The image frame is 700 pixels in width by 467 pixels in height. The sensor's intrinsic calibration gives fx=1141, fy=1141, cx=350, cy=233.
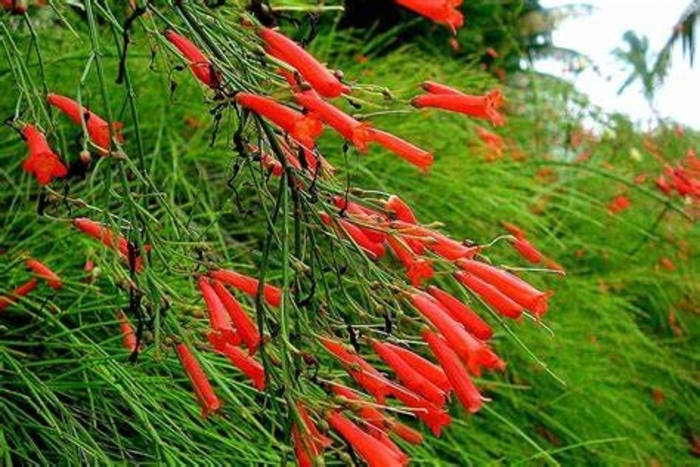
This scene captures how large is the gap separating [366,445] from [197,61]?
0.47 meters

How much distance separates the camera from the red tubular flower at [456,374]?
4.17 ft

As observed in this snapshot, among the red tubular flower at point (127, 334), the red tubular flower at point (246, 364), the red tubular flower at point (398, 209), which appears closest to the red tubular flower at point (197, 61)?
the red tubular flower at point (398, 209)

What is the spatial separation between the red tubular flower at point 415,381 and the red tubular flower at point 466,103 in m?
0.30

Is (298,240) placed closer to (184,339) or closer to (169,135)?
(184,339)

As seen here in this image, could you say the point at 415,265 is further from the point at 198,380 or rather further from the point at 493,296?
the point at 198,380

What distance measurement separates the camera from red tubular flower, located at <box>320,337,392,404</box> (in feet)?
4.26

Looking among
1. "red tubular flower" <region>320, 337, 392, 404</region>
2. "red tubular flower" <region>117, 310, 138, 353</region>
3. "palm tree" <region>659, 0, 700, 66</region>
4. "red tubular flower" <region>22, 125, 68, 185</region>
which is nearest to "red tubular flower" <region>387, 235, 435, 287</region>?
"red tubular flower" <region>320, 337, 392, 404</region>

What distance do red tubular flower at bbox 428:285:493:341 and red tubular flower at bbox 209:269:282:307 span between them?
197mm

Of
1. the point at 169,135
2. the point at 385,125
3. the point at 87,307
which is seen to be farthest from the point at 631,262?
the point at 87,307

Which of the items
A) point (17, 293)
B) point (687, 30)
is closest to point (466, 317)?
point (17, 293)

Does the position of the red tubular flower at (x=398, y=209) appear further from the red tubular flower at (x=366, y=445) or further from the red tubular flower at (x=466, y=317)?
the red tubular flower at (x=366, y=445)

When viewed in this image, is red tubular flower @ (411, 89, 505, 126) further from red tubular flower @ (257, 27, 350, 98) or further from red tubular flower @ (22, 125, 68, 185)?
red tubular flower @ (22, 125, 68, 185)

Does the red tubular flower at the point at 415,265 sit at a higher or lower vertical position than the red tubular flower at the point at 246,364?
higher


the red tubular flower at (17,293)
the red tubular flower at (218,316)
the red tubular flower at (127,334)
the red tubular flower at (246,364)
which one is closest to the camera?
the red tubular flower at (218,316)
